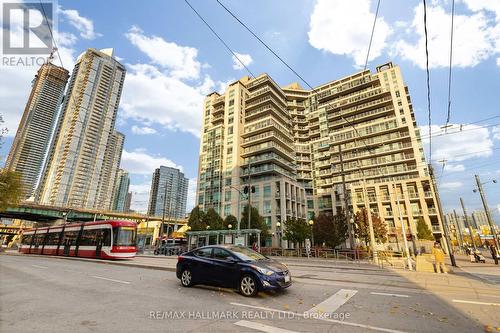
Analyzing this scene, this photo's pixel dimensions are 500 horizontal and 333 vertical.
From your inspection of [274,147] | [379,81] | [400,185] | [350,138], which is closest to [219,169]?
[274,147]

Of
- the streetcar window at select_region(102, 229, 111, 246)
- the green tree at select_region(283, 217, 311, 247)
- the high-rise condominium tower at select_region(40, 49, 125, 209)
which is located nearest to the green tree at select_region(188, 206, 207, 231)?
the green tree at select_region(283, 217, 311, 247)

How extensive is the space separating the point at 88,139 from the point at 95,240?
330 ft

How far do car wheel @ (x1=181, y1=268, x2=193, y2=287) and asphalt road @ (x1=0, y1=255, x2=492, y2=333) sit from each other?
0.86 feet

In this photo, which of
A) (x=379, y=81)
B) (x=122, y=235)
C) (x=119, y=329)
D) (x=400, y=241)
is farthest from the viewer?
(x=379, y=81)

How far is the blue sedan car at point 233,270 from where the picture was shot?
679cm

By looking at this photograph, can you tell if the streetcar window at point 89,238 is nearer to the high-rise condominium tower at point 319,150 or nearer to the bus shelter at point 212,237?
the bus shelter at point 212,237

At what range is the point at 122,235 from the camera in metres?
21.0

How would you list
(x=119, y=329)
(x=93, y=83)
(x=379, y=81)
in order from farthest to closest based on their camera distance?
(x=93, y=83), (x=379, y=81), (x=119, y=329)

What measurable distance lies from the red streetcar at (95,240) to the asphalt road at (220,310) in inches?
522

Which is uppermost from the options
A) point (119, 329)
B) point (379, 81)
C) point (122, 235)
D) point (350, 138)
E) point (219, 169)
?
point (379, 81)

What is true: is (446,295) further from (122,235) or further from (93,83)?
(93,83)

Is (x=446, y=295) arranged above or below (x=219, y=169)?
below

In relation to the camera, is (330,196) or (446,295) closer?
(446,295)

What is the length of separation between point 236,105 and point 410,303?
64653 millimetres
